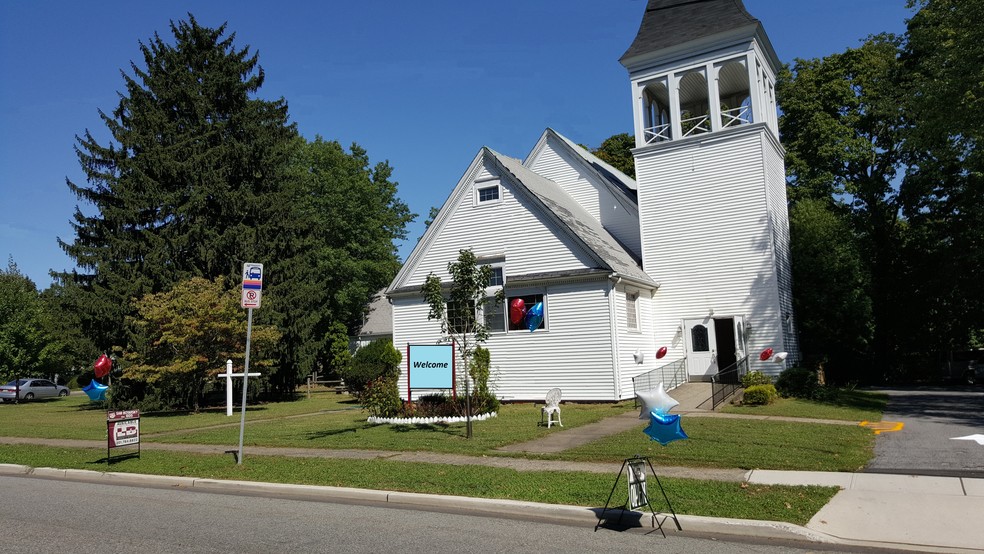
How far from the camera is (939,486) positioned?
842 centimetres

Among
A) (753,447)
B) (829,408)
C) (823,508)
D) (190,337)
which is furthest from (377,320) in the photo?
(823,508)

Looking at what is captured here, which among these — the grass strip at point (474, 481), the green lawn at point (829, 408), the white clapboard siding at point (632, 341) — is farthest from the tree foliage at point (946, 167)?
the grass strip at point (474, 481)

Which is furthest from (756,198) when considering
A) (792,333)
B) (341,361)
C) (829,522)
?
A: (341,361)

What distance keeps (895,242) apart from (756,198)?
16638 mm

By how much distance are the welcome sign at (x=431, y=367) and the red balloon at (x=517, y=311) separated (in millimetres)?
5236

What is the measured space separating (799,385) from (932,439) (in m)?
8.43

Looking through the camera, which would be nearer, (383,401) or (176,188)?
(383,401)

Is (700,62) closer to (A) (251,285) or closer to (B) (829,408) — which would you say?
(B) (829,408)

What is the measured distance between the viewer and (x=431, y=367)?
57.2 ft

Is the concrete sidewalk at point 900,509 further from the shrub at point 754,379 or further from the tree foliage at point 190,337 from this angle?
the tree foliage at point 190,337

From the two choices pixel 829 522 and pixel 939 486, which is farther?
pixel 939 486

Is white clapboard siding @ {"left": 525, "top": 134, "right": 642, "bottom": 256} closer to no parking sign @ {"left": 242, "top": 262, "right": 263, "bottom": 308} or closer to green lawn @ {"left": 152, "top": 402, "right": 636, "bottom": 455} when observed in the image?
green lawn @ {"left": 152, "top": 402, "right": 636, "bottom": 455}

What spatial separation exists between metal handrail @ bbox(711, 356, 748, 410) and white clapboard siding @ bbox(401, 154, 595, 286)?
18.0 feet

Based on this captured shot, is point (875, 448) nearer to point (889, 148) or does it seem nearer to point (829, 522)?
point (829, 522)
